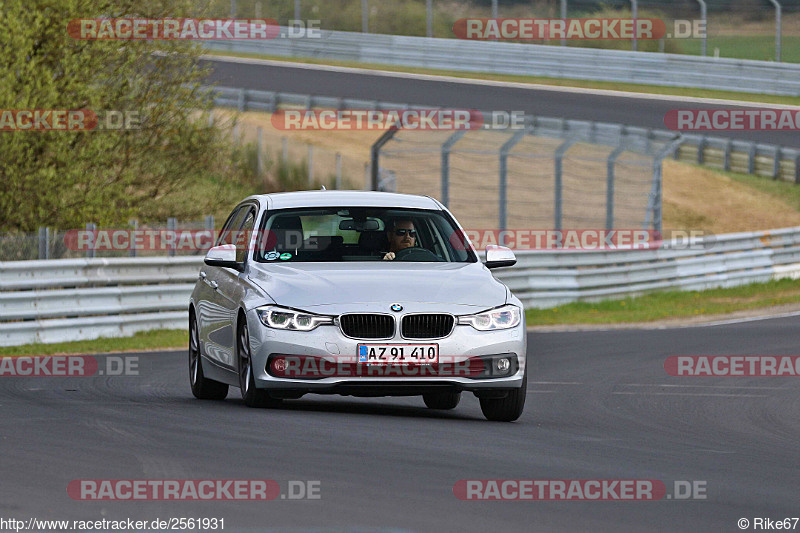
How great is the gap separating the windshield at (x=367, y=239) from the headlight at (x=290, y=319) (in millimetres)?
883

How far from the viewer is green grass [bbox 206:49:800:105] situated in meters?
42.3

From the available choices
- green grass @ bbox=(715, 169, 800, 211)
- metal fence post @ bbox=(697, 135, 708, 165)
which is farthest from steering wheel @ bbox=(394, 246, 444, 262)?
metal fence post @ bbox=(697, 135, 708, 165)

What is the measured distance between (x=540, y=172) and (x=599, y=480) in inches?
1072

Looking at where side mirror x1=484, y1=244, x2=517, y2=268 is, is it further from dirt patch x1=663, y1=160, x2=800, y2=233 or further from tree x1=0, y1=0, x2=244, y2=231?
dirt patch x1=663, y1=160, x2=800, y2=233

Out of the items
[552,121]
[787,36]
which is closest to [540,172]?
[552,121]

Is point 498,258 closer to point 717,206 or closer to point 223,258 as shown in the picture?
point 223,258

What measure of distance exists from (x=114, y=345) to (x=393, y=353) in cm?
940

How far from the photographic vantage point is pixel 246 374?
10.4m

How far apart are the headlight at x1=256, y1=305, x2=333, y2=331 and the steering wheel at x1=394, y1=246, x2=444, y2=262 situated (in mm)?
1213

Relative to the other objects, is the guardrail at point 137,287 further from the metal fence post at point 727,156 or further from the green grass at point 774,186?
the metal fence post at point 727,156

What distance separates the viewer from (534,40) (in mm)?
48344

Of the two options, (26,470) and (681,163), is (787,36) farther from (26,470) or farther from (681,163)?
(26,470)

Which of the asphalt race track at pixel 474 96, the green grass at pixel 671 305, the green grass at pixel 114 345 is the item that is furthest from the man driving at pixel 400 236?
the asphalt race track at pixel 474 96

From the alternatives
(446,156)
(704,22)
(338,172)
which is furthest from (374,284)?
(704,22)
